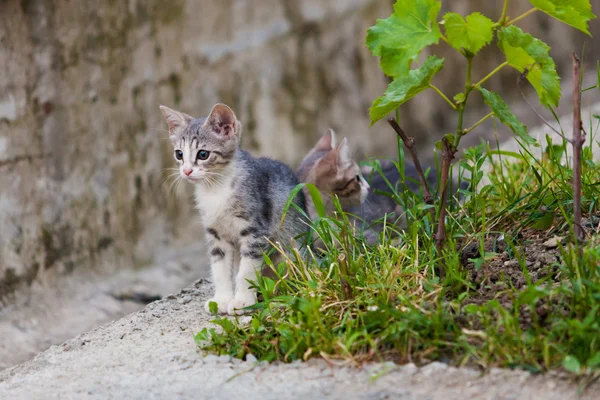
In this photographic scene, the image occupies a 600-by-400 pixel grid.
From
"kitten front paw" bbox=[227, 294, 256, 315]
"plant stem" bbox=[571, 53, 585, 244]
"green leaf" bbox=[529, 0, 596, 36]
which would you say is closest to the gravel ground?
"kitten front paw" bbox=[227, 294, 256, 315]

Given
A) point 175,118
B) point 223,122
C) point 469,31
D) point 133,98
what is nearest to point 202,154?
point 223,122

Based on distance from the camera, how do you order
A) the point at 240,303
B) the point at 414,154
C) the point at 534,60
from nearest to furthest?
the point at 534,60
the point at 414,154
the point at 240,303

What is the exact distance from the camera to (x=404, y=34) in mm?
2988

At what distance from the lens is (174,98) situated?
635cm

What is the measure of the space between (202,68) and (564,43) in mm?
4791

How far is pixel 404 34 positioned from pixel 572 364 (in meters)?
1.37

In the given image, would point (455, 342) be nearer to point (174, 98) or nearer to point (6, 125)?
point (6, 125)

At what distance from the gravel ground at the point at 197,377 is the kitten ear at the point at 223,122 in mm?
989

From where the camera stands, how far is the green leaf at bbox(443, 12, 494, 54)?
295 centimetres

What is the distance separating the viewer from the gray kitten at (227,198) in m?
3.99

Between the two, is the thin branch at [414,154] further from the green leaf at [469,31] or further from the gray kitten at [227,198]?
the gray kitten at [227,198]

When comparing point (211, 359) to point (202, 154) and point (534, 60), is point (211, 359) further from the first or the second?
point (534, 60)

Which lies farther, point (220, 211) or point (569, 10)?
point (220, 211)

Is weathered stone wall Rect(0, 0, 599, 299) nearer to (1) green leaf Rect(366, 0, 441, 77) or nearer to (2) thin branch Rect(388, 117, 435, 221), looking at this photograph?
(2) thin branch Rect(388, 117, 435, 221)
